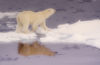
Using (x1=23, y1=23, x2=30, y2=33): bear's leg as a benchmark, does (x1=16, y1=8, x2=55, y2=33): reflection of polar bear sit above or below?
above

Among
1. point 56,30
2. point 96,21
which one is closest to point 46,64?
point 56,30

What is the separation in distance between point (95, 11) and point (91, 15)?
2.2 inches

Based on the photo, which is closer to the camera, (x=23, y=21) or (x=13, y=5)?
(x=23, y=21)

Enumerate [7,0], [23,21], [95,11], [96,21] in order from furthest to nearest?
[7,0] → [95,11] → [96,21] → [23,21]

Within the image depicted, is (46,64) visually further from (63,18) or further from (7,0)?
(7,0)

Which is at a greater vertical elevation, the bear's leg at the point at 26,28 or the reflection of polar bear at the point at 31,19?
the reflection of polar bear at the point at 31,19

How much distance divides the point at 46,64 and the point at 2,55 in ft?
0.36

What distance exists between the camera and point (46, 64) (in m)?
0.45

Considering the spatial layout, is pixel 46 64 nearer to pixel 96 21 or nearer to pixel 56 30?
pixel 56 30

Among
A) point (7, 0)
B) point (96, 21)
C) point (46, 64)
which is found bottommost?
point (46, 64)

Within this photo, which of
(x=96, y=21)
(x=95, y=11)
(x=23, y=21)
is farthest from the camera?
(x=95, y=11)

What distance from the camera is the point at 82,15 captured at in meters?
0.76

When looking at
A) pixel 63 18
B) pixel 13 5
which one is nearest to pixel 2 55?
pixel 63 18

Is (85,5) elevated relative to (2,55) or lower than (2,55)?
elevated
